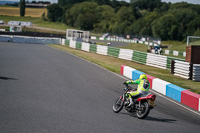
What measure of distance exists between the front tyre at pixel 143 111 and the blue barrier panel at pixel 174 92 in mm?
3966

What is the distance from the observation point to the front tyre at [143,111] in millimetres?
8606

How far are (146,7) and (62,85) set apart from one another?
18519 cm

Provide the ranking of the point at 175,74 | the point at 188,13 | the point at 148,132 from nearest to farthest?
1. the point at 148,132
2. the point at 175,74
3. the point at 188,13

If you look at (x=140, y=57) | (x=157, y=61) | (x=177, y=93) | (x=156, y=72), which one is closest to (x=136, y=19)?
(x=140, y=57)

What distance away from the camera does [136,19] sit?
137m

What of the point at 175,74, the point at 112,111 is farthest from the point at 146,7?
the point at 112,111

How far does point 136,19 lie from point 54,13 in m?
40.3

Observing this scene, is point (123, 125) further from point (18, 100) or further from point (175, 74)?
point (175, 74)

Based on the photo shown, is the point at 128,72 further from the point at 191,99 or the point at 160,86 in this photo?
the point at 191,99

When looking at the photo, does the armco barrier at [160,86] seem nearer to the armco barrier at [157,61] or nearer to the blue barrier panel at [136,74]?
the blue barrier panel at [136,74]

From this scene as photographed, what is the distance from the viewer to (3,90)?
457 inches

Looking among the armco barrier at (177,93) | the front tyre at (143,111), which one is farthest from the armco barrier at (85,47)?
the front tyre at (143,111)

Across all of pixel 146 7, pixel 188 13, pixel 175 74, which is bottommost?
pixel 175 74

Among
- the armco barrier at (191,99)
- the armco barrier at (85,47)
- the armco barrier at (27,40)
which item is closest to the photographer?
the armco barrier at (191,99)
